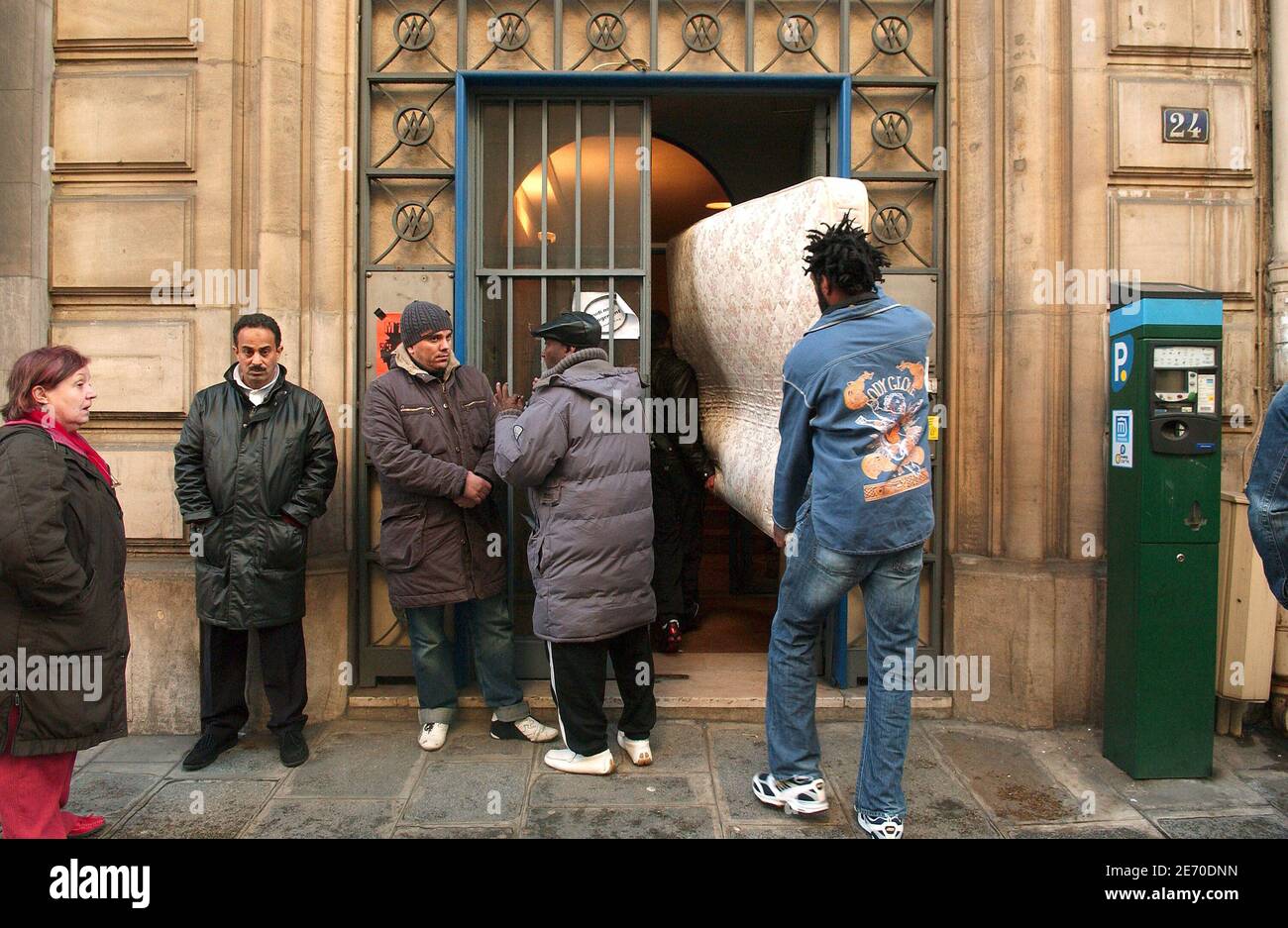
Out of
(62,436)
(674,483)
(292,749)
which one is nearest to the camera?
(62,436)

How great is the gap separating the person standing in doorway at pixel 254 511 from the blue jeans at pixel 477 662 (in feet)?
1.84

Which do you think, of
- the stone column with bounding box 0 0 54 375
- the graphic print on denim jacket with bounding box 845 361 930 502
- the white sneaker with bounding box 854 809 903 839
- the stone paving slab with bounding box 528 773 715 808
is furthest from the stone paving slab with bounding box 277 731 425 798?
the stone column with bounding box 0 0 54 375

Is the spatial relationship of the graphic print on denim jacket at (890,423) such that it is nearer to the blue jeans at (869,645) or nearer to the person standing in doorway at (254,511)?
the blue jeans at (869,645)

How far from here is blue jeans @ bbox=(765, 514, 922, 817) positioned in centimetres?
350

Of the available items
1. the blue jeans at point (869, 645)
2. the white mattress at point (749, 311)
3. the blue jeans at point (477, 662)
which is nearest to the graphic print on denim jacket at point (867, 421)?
the blue jeans at point (869, 645)

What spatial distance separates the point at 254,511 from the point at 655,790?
83.6 inches

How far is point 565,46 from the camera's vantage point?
4984 mm

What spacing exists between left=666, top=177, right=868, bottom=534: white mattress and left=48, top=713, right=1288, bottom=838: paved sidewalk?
4.01ft

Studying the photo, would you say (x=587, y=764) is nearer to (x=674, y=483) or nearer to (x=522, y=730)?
(x=522, y=730)

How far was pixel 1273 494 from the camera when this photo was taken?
2.65 meters

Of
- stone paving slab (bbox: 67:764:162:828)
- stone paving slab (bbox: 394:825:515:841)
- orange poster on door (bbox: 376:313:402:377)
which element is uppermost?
orange poster on door (bbox: 376:313:402:377)

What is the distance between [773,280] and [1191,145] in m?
2.31

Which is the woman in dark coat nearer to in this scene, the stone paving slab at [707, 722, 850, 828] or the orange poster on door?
the orange poster on door

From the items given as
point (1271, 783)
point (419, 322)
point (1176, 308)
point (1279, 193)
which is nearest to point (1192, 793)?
point (1271, 783)
